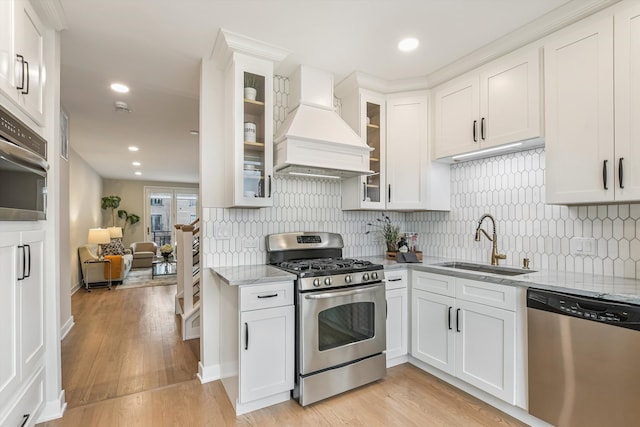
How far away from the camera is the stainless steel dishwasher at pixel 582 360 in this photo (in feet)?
5.10

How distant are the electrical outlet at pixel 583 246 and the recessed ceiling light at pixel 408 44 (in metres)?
1.84

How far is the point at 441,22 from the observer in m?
2.19

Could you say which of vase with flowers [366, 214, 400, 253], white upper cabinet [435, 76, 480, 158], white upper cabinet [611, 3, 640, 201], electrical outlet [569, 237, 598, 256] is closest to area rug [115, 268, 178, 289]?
vase with flowers [366, 214, 400, 253]

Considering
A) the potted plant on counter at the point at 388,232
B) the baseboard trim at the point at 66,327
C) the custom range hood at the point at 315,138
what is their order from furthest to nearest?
the baseboard trim at the point at 66,327, the potted plant on counter at the point at 388,232, the custom range hood at the point at 315,138

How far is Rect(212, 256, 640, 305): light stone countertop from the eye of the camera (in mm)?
1673

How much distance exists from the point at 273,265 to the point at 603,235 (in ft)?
7.86

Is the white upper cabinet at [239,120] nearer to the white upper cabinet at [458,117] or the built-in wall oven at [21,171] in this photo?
the built-in wall oven at [21,171]

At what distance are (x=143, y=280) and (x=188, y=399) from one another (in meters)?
5.36

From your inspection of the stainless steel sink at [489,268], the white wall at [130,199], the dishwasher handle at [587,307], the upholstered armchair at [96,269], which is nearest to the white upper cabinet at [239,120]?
the stainless steel sink at [489,268]

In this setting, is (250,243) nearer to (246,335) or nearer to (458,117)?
(246,335)

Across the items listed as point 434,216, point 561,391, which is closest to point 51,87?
point 434,216

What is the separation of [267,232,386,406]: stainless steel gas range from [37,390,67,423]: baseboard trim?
1553mm

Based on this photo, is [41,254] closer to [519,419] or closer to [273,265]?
[273,265]

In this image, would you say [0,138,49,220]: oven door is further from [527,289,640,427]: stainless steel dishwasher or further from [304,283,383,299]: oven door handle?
[527,289,640,427]: stainless steel dishwasher
